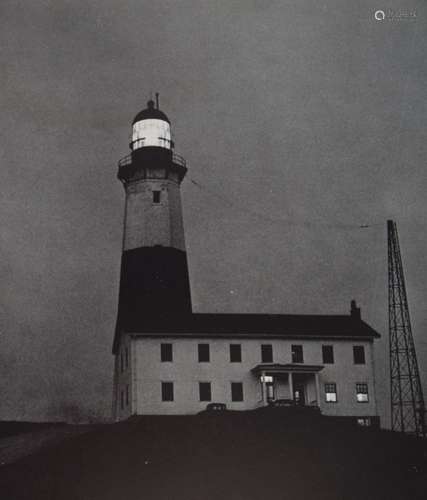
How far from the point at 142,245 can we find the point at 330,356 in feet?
37.5

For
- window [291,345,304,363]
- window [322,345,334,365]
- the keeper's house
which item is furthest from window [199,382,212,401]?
window [322,345,334,365]

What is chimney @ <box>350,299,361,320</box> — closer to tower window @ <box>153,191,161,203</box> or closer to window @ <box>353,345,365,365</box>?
window @ <box>353,345,365,365</box>

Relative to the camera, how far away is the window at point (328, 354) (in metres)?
50.2

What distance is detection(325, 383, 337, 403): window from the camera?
4962cm

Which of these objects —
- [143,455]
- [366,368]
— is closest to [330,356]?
[366,368]

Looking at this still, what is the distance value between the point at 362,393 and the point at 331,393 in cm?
154

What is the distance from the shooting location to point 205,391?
159ft

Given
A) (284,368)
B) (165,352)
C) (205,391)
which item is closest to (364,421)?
(284,368)

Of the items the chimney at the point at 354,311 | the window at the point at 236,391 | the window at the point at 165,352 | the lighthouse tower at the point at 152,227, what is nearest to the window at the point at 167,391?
the window at the point at 165,352

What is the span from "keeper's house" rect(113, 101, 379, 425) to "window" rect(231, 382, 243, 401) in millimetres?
46

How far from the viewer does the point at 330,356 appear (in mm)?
50312

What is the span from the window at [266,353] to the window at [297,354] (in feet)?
3.52

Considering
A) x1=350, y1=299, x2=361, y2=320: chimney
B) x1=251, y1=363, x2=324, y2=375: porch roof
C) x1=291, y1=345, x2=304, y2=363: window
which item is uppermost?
x1=350, y1=299, x2=361, y2=320: chimney

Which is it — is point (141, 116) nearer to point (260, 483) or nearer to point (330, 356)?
point (330, 356)
